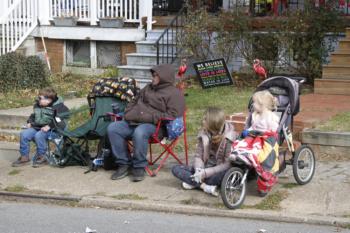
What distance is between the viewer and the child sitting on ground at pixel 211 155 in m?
6.90

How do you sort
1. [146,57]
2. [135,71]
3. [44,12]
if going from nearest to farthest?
[135,71] < [146,57] < [44,12]

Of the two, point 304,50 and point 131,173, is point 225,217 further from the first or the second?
point 304,50

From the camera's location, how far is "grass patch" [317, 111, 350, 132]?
28.8 feet

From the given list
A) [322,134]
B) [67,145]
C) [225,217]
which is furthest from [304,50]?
[225,217]

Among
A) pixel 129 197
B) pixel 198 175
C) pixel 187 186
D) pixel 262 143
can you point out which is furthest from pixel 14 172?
pixel 262 143

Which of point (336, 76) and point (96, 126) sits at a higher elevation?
point (336, 76)

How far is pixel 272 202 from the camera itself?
6703mm

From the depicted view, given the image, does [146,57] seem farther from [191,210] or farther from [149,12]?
[191,210]

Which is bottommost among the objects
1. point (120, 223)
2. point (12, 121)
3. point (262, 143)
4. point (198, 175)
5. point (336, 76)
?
point (120, 223)

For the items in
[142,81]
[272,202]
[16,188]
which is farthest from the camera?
[142,81]

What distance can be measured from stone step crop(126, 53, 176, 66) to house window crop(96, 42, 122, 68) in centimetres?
85

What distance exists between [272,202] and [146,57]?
7.70 m

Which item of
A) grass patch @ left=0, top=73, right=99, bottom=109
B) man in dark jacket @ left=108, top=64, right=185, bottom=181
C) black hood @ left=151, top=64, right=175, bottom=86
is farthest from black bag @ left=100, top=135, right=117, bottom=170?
grass patch @ left=0, top=73, right=99, bottom=109

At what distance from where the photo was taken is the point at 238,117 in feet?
30.8
